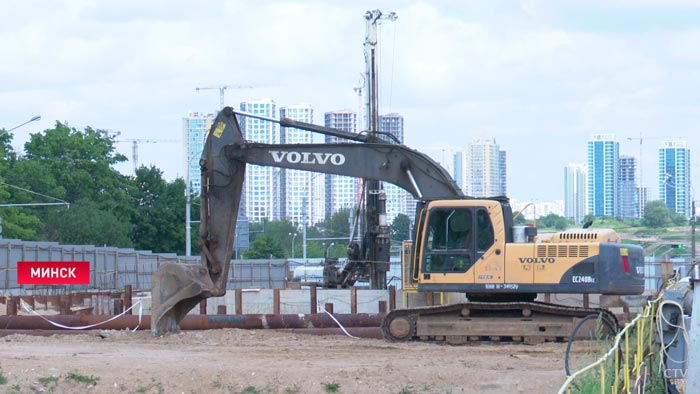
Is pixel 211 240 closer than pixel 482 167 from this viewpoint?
A: Yes

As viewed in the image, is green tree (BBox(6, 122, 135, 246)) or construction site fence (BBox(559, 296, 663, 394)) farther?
green tree (BBox(6, 122, 135, 246))

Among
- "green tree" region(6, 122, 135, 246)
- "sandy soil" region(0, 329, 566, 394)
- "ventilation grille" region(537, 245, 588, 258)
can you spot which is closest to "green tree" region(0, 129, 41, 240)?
"green tree" region(6, 122, 135, 246)

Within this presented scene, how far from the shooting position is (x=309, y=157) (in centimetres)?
2052

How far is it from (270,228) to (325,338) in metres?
98.9

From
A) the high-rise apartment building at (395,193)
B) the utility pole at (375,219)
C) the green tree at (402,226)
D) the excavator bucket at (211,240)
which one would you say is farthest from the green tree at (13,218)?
the excavator bucket at (211,240)

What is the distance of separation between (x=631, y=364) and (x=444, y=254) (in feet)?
29.0

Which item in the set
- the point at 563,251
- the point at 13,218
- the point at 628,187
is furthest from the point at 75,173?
the point at 563,251

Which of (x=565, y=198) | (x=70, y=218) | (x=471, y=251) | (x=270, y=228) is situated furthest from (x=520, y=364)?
(x=565, y=198)

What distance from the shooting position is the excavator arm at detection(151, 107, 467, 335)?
20.1 meters

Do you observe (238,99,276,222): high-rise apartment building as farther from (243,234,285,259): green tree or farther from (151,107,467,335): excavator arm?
(151,107,467,335): excavator arm

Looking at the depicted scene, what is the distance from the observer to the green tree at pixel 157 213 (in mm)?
86562

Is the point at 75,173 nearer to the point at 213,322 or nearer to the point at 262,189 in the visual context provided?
the point at 213,322

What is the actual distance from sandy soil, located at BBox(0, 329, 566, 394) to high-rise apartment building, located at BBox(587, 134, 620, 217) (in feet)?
343

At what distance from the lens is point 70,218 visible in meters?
76.6
